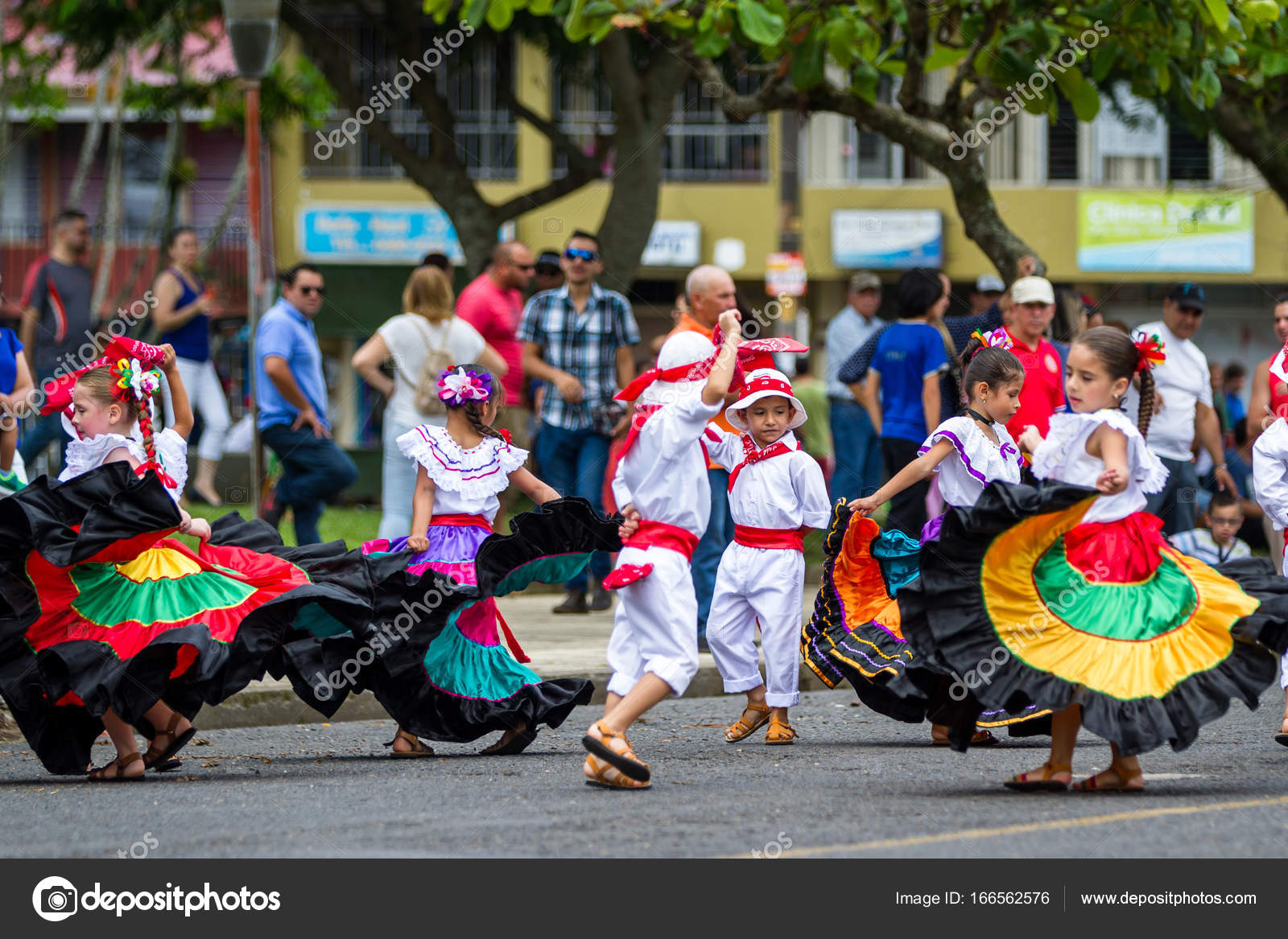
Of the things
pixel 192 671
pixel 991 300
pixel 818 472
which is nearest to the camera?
pixel 192 671

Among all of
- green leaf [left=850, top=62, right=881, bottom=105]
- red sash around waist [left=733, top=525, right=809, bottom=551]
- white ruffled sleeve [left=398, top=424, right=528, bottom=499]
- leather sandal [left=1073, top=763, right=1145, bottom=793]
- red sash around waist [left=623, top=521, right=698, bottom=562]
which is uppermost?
green leaf [left=850, top=62, right=881, bottom=105]

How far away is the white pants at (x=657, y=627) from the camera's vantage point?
20.0 feet

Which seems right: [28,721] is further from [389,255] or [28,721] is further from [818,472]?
[389,255]

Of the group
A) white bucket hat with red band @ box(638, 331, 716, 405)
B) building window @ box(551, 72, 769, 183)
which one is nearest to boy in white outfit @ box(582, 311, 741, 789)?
white bucket hat with red band @ box(638, 331, 716, 405)

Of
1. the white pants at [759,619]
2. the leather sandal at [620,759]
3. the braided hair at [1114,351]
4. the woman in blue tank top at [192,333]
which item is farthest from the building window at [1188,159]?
the leather sandal at [620,759]

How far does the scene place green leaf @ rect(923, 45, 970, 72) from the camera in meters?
10.5

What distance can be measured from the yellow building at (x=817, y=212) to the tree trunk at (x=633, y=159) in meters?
13.9

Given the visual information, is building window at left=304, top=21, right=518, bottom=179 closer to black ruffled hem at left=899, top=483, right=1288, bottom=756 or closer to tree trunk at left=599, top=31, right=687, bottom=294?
tree trunk at left=599, top=31, right=687, bottom=294

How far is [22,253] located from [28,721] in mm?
27620

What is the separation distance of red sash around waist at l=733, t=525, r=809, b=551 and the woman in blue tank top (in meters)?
4.75

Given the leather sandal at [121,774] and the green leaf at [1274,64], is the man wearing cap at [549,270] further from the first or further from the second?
the leather sandal at [121,774]

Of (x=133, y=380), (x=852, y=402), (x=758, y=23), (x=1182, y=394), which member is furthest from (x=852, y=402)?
(x=133, y=380)

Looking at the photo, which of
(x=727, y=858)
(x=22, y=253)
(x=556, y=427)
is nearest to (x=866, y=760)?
(x=727, y=858)
